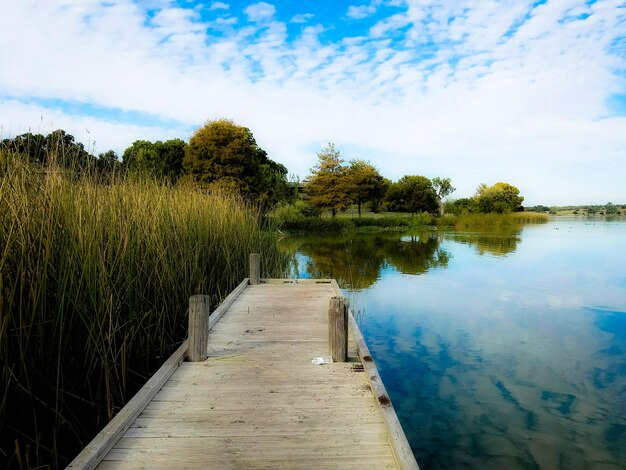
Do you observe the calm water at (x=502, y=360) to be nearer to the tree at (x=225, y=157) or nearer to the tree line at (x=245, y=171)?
the tree line at (x=245, y=171)

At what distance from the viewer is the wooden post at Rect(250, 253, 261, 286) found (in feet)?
21.2

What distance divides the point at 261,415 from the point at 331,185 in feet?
91.7

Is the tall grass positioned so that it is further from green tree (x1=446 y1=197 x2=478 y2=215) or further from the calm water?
green tree (x1=446 y1=197 x2=478 y2=215)

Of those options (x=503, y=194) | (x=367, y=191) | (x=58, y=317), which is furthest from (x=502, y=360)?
(x=503, y=194)

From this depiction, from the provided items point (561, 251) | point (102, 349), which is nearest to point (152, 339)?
point (102, 349)

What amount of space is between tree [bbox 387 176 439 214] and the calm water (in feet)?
98.9

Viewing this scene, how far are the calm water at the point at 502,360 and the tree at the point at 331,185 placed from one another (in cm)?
1832

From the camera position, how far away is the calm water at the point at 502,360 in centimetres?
331

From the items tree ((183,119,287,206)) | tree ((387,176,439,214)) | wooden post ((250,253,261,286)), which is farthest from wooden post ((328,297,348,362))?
tree ((387,176,439,214))

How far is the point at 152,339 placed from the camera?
356 cm

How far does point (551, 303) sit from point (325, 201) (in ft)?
72.0

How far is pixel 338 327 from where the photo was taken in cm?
324

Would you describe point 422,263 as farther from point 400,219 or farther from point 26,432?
point 400,219

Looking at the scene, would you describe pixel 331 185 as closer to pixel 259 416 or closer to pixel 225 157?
pixel 225 157
